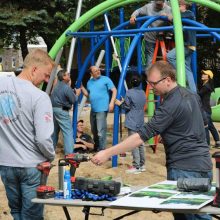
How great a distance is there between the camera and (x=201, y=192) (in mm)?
4332

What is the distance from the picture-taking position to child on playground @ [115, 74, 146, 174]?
9.59m

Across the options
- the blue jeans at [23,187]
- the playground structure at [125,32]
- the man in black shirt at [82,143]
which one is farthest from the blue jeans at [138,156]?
the blue jeans at [23,187]

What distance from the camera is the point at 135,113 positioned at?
9.66 meters

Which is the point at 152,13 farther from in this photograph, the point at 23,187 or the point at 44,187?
the point at 44,187

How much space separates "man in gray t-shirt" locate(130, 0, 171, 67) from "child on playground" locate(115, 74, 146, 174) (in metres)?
1.07

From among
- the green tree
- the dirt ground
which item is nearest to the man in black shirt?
the dirt ground

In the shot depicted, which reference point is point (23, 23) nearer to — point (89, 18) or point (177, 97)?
point (89, 18)

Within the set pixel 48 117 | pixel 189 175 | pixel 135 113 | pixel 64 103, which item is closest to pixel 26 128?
pixel 48 117

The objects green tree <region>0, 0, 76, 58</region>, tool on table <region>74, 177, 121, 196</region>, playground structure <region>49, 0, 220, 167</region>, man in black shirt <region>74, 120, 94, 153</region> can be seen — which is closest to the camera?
tool on table <region>74, 177, 121, 196</region>

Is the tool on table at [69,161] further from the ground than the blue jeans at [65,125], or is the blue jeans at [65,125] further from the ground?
the tool on table at [69,161]

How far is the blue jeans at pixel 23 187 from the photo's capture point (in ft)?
15.3

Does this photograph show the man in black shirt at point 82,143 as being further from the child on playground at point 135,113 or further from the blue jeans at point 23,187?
the blue jeans at point 23,187

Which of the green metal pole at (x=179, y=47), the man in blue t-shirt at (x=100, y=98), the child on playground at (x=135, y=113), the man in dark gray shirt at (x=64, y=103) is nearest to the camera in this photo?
the green metal pole at (x=179, y=47)

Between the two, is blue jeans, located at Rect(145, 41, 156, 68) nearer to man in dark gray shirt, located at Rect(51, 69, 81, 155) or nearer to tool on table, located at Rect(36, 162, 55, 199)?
man in dark gray shirt, located at Rect(51, 69, 81, 155)
